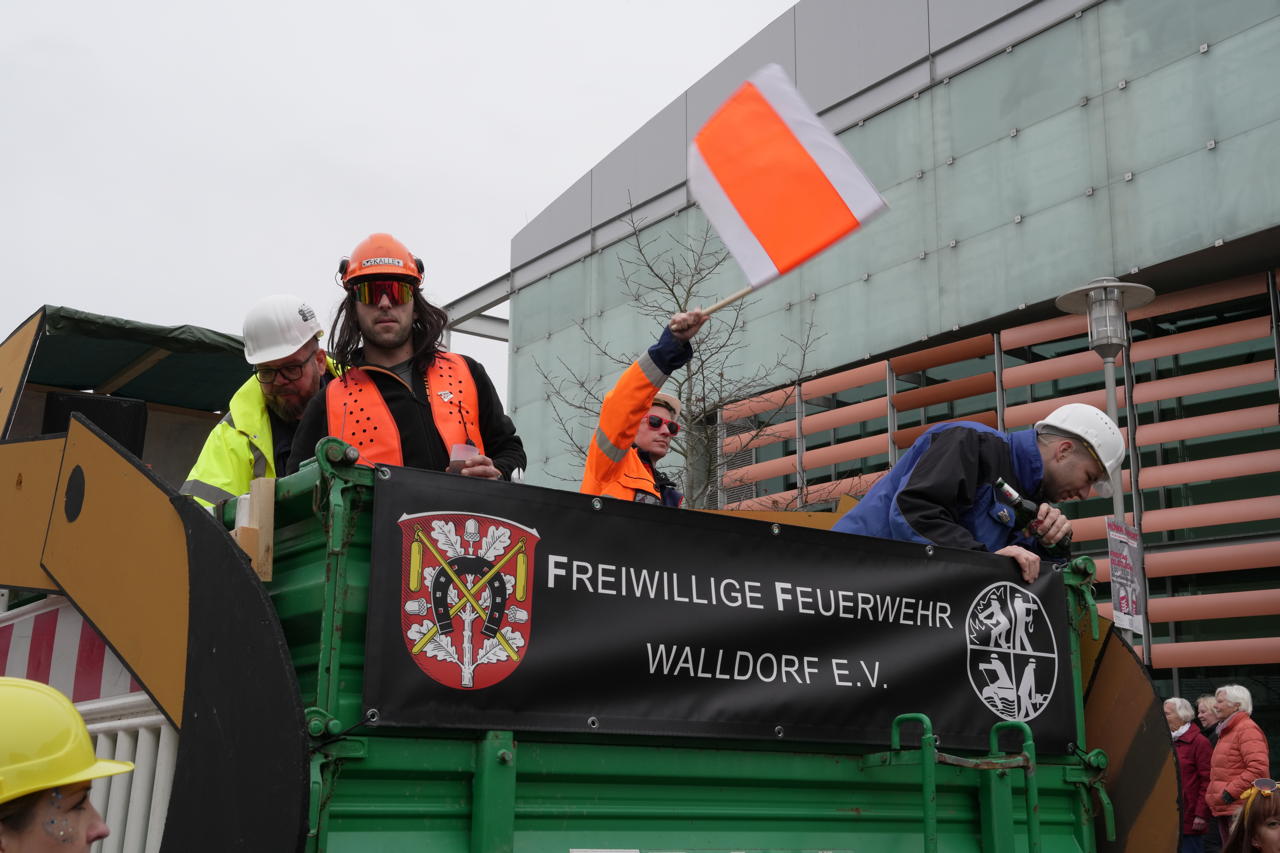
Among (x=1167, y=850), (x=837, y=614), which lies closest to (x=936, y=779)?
(x=837, y=614)

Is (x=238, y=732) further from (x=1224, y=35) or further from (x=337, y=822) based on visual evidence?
(x=1224, y=35)

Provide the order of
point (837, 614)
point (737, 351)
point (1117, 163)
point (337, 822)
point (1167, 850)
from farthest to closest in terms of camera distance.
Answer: point (737, 351) → point (1117, 163) → point (1167, 850) → point (837, 614) → point (337, 822)

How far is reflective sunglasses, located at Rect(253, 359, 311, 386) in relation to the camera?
15.2 feet

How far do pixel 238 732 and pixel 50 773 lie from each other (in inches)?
23.0

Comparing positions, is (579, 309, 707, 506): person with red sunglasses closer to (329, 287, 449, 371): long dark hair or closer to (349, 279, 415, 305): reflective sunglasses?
(329, 287, 449, 371): long dark hair

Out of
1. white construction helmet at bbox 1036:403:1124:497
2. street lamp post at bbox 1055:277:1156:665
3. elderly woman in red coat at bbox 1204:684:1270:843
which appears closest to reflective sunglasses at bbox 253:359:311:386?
white construction helmet at bbox 1036:403:1124:497

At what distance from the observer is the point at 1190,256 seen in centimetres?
1273

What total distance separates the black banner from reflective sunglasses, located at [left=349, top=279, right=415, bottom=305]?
1.32m

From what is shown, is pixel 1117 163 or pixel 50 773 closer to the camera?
pixel 50 773

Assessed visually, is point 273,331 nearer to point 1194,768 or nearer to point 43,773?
point 43,773

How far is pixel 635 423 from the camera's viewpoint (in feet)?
15.2

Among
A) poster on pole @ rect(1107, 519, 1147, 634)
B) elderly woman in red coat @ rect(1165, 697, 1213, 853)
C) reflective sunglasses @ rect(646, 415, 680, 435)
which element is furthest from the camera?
elderly woman in red coat @ rect(1165, 697, 1213, 853)

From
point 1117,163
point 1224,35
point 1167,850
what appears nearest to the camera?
point 1167,850

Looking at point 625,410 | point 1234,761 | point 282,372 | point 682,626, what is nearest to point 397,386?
point 282,372
